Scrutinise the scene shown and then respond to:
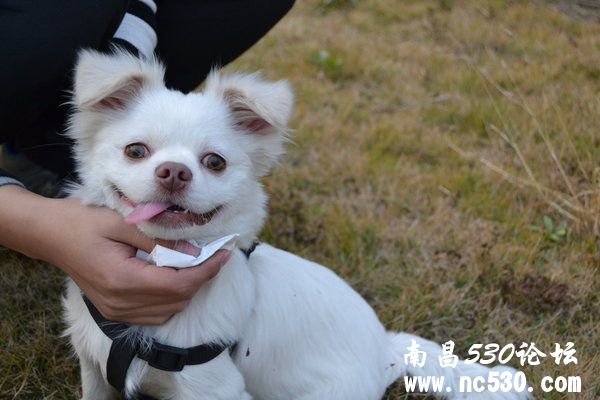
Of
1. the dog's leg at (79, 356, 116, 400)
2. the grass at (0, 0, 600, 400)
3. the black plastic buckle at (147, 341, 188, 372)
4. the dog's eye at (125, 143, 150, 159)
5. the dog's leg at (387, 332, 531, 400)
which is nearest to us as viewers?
the dog's eye at (125, 143, 150, 159)

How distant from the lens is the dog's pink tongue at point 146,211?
142 cm

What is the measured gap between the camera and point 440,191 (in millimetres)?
3211

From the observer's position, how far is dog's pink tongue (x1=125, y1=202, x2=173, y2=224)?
1.42m

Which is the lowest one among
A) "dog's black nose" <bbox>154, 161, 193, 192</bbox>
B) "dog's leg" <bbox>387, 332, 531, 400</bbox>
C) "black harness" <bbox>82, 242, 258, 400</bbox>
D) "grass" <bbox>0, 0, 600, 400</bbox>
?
"grass" <bbox>0, 0, 600, 400</bbox>

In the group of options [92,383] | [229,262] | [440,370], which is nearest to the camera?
[229,262]

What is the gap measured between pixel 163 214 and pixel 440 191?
206 centimetres

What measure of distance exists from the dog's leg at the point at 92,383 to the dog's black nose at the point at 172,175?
0.72 metres

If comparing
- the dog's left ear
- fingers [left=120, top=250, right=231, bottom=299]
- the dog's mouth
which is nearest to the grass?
fingers [left=120, top=250, right=231, bottom=299]

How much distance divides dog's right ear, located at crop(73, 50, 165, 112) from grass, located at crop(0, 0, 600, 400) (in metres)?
1.00

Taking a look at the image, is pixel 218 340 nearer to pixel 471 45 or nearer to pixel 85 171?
pixel 85 171

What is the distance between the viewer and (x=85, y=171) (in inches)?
63.2

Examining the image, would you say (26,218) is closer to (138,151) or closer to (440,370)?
(138,151)

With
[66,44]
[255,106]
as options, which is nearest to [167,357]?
[255,106]

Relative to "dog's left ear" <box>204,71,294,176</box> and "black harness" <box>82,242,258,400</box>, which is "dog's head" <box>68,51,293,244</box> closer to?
"dog's left ear" <box>204,71,294,176</box>
